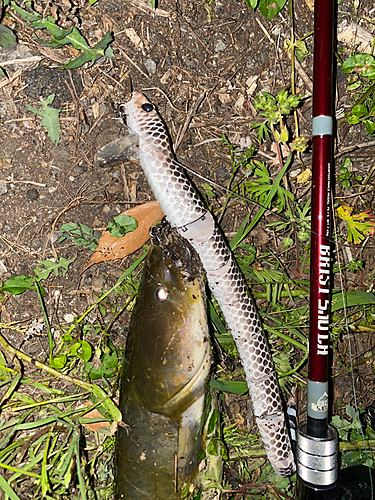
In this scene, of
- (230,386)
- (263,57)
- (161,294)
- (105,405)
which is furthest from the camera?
(263,57)

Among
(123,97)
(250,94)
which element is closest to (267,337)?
(250,94)

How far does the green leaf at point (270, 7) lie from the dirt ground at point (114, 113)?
2.7 inches

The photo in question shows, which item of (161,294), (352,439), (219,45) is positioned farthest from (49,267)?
(352,439)

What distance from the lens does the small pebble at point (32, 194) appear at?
8.14ft

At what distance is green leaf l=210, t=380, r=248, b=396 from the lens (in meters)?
2.44

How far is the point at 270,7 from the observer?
2.47 meters

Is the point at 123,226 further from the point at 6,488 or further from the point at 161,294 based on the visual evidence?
the point at 6,488

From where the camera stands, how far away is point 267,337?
2.63 m

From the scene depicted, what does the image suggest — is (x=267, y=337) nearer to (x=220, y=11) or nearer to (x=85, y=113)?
(x=85, y=113)

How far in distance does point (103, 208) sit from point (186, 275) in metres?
0.80

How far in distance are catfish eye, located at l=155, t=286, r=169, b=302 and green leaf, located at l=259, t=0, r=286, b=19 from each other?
1.81 metres

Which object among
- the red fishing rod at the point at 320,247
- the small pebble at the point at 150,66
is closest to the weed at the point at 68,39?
the small pebble at the point at 150,66

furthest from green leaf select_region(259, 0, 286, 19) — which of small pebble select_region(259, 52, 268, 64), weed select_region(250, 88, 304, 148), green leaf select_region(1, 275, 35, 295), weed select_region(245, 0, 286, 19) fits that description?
green leaf select_region(1, 275, 35, 295)

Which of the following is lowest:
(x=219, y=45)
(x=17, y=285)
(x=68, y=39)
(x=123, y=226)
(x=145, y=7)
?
(x=17, y=285)
